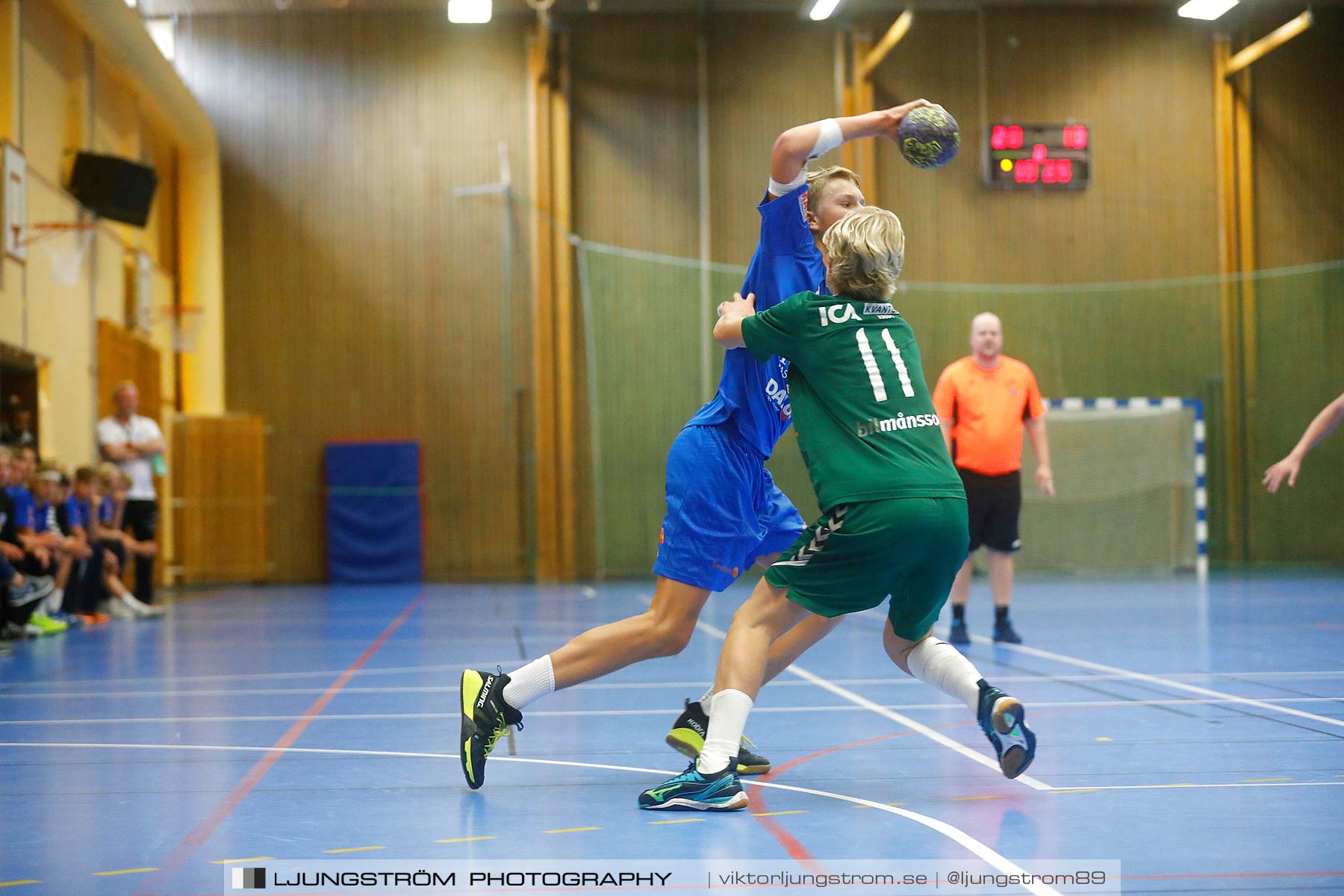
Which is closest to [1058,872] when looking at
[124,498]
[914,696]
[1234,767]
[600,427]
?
[1234,767]

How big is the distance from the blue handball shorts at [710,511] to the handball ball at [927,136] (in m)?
0.91

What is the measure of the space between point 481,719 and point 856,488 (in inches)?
44.7

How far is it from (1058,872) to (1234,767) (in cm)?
127

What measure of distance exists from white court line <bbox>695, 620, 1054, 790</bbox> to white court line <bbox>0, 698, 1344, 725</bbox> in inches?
3.3

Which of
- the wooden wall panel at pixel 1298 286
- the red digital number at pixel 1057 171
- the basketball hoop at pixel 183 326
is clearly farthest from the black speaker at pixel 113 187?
the wooden wall panel at pixel 1298 286

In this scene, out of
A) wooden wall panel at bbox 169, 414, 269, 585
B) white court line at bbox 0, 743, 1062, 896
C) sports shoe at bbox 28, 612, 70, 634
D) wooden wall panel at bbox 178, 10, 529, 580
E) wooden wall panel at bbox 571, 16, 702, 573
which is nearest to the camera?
white court line at bbox 0, 743, 1062, 896

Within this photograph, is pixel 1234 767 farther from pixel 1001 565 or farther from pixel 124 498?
pixel 124 498

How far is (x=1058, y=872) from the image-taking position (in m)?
2.38

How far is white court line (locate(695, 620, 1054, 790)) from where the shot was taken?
3289 millimetres

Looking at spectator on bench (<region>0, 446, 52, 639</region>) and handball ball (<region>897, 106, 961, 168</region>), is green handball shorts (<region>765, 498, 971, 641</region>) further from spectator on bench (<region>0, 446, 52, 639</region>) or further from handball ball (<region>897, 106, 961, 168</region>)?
spectator on bench (<region>0, 446, 52, 639</region>)

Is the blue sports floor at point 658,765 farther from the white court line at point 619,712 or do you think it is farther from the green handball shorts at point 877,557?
the green handball shorts at point 877,557

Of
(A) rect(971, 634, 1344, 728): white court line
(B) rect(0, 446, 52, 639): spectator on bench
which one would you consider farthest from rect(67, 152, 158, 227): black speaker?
(A) rect(971, 634, 1344, 728): white court line

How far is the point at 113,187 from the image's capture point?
39.7 ft

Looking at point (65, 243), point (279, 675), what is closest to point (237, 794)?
point (279, 675)
